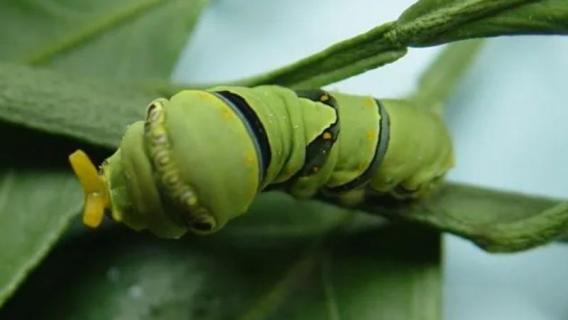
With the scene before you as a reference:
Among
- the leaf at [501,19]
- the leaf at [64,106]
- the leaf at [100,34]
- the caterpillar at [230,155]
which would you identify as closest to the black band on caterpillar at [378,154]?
the caterpillar at [230,155]

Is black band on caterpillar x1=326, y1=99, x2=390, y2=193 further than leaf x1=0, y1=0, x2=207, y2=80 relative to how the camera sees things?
No

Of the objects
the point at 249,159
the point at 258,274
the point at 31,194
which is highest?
the point at 249,159

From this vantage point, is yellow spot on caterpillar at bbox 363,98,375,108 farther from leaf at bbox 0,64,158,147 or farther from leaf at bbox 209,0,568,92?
leaf at bbox 0,64,158,147

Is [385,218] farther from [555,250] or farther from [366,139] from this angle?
[555,250]

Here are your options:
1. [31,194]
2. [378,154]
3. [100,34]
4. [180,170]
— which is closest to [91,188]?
[180,170]

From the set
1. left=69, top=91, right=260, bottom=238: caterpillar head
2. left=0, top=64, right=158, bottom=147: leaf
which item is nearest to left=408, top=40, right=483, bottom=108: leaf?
left=0, top=64, right=158, bottom=147: leaf

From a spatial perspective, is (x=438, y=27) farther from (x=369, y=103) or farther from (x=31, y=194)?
(x=31, y=194)
